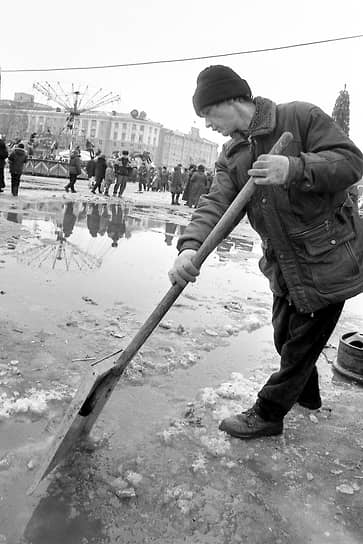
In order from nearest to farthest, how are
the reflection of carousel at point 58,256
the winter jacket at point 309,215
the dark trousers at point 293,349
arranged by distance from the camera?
the winter jacket at point 309,215 → the dark trousers at point 293,349 → the reflection of carousel at point 58,256

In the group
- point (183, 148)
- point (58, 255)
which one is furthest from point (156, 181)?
point (183, 148)

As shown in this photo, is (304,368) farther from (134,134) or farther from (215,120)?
(134,134)

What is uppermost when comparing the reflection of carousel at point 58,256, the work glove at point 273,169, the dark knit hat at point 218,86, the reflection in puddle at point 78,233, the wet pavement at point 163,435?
the dark knit hat at point 218,86

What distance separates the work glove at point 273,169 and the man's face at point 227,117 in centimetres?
32

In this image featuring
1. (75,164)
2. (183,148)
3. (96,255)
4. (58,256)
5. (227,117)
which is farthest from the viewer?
(183,148)

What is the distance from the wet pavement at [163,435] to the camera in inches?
72.7

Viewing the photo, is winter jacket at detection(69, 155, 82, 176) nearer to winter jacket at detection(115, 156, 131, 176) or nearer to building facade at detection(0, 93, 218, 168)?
winter jacket at detection(115, 156, 131, 176)

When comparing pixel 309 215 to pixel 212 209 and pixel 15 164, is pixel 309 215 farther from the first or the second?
pixel 15 164

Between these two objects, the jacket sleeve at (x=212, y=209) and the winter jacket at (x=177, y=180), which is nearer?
the jacket sleeve at (x=212, y=209)

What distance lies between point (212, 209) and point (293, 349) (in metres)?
0.83

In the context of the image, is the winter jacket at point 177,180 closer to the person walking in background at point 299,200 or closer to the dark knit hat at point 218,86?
the person walking in background at point 299,200

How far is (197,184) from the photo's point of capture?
18.0 m

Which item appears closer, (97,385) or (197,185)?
(97,385)

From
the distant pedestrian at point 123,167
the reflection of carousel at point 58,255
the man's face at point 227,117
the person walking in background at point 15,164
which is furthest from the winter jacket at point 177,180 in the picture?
the man's face at point 227,117
